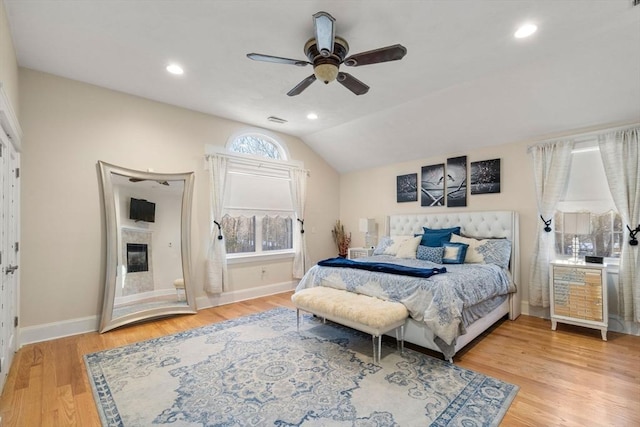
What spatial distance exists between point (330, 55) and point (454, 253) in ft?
10.1

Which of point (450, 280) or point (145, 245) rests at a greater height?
point (145, 245)

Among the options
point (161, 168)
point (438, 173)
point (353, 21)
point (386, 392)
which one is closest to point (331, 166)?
point (438, 173)

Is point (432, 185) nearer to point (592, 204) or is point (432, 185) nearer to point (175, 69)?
point (592, 204)

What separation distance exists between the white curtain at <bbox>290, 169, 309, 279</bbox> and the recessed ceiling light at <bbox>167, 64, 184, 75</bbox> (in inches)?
107

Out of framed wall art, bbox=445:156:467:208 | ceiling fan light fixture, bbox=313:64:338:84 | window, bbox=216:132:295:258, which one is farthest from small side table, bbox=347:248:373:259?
ceiling fan light fixture, bbox=313:64:338:84

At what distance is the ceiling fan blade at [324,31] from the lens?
6.89 ft

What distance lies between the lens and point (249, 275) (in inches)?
201

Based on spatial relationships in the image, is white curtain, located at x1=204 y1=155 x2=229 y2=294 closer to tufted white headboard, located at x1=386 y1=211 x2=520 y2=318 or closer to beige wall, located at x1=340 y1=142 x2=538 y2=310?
beige wall, located at x1=340 y1=142 x2=538 y2=310

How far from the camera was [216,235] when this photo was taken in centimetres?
462

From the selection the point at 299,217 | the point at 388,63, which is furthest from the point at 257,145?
the point at 388,63

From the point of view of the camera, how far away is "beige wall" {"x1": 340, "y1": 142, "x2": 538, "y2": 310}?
415cm

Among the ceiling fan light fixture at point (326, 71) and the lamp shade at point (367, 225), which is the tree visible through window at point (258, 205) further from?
the ceiling fan light fixture at point (326, 71)

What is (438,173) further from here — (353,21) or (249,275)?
(249,275)

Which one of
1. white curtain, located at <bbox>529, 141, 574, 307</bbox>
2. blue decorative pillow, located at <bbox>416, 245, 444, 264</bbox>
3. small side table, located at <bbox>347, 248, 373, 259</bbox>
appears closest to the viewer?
white curtain, located at <bbox>529, 141, 574, 307</bbox>
